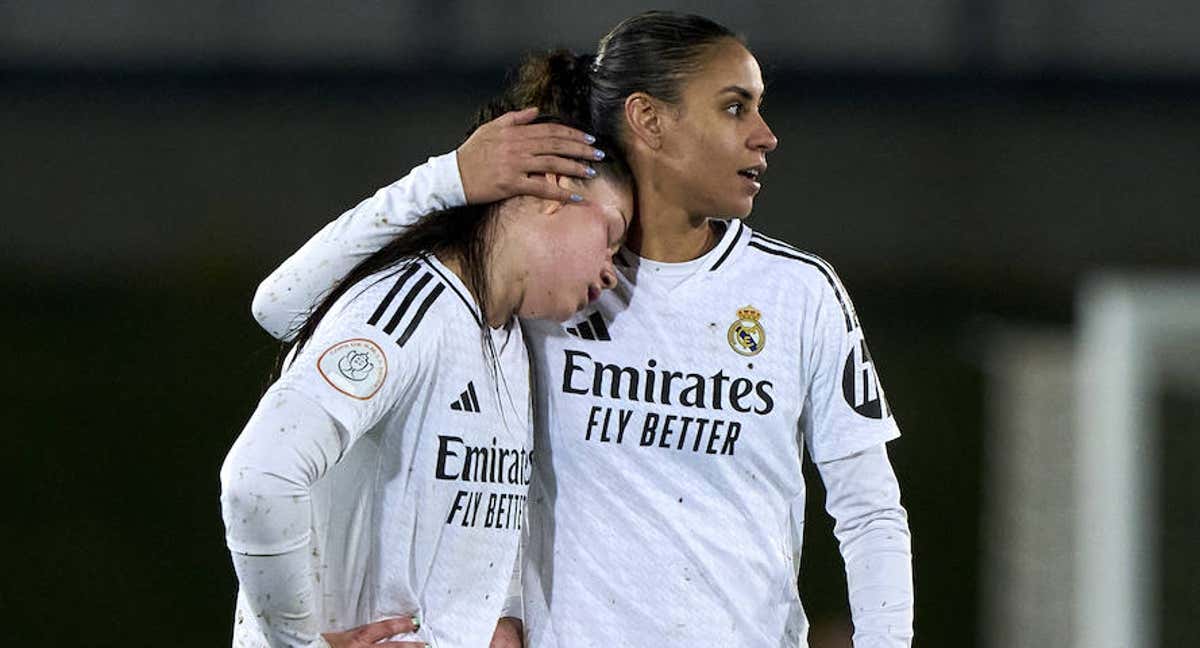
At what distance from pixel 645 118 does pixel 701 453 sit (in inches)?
14.4

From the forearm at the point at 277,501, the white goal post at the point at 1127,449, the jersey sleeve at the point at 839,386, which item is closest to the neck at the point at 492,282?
the forearm at the point at 277,501

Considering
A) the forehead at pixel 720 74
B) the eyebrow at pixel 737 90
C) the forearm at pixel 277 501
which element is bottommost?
the forearm at pixel 277 501

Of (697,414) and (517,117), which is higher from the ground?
(517,117)

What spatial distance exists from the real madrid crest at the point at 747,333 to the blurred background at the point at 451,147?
135 inches

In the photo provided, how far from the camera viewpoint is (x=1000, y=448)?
5.34 meters

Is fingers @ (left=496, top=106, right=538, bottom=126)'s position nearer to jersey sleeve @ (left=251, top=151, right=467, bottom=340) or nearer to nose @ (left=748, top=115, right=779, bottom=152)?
jersey sleeve @ (left=251, top=151, right=467, bottom=340)

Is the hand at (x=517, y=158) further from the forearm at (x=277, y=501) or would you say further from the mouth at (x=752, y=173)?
the forearm at (x=277, y=501)

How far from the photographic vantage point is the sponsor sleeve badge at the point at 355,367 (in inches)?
55.6

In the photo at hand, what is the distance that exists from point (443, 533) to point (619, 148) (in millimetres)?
473

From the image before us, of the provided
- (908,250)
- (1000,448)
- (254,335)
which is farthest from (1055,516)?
(254,335)

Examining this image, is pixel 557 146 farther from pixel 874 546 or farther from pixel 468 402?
pixel 874 546

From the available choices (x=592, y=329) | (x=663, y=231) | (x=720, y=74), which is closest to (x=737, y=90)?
(x=720, y=74)

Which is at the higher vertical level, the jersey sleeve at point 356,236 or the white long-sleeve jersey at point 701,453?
the jersey sleeve at point 356,236

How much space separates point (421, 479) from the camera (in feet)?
4.97
